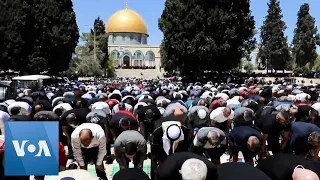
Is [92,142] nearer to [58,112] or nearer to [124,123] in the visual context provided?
[124,123]

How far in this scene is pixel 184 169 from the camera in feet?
15.0

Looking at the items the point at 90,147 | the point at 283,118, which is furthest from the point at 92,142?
the point at 283,118

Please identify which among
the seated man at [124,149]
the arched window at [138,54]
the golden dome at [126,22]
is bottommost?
the seated man at [124,149]

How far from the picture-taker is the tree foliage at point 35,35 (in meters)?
41.0

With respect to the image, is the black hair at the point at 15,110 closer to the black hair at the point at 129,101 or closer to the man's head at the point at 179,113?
the black hair at the point at 129,101

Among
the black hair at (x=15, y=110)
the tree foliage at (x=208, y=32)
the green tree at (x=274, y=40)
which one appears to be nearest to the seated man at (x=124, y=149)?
the black hair at (x=15, y=110)

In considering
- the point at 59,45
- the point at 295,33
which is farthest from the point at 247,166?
the point at 295,33

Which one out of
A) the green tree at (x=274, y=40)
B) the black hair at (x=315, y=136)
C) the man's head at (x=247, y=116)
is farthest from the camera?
the green tree at (x=274, y=40)

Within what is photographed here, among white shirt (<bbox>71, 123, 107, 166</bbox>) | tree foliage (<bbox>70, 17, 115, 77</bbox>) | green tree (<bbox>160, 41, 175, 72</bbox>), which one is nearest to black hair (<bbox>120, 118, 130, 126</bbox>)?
white shirt (<bbox>71, 123, 107, 166</bbox>)

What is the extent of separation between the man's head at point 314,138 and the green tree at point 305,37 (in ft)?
175

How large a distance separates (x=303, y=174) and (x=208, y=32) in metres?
32.0

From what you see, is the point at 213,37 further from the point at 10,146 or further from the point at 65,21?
the point at 10,146

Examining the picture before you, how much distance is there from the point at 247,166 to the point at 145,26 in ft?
333

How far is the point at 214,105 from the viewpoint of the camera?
1150cm
